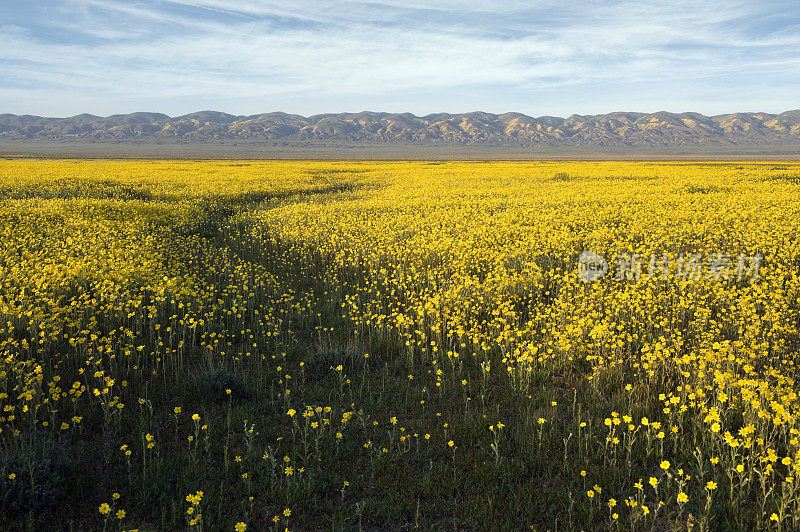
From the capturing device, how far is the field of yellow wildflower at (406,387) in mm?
3904

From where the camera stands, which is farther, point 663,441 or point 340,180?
point 340,180

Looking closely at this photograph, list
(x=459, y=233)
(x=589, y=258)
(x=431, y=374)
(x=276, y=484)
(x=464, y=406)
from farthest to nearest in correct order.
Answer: (x=459, y=233)
(x=589, y=258)
(x=431, y=374)
(x=464, y=406)
(x=276, y=484)

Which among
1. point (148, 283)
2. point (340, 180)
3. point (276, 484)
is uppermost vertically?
A: point (340, 180)

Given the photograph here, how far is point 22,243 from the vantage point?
11.6m

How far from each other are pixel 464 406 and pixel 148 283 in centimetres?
680

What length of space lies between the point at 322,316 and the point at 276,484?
4.89 m

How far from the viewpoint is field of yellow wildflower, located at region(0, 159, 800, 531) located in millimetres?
3904

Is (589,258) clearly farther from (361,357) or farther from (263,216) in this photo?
(263,216)

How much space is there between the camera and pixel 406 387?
20.0ft

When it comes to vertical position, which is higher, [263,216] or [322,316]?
[263,216]

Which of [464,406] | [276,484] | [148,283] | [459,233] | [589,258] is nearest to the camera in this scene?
[276,484]

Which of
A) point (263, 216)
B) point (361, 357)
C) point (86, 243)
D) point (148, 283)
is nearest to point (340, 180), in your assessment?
point (263, 216)

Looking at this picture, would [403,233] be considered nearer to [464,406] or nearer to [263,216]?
[263,216]

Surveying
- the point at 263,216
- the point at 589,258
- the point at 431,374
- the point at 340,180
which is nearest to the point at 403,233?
the point at 589,258
